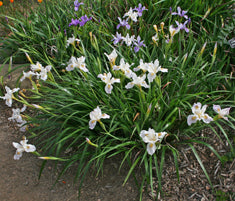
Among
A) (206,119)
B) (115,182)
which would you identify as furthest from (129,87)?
(115,182)

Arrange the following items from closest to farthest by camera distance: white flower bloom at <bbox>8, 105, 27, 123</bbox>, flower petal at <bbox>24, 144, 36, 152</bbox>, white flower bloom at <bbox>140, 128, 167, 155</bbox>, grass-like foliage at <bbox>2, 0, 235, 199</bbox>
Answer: white flower bloom at <bbox>140, 128, 167, 155</bbox>, flower petal at <bbox>24, 144, 36, 152</bbox>, grass-like foliage at <bbox>2, 0, 235, 199</bbox>, white flower bloom at <bbox>8, 105, 27, 123</bbox>

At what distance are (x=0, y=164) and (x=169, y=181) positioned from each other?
142 cm

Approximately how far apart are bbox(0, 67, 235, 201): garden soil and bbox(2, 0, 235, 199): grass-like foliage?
0.09 meters

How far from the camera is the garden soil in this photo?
6.17 ft

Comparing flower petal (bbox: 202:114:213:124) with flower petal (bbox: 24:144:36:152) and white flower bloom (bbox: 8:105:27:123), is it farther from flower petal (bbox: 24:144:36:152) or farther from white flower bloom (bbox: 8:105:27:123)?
white flower bloom (bbox: 8:105:27:123)

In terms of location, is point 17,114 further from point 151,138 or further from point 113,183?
point 151,138

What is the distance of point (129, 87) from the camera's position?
1791mm

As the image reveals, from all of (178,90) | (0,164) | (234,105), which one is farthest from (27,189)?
(234,105)

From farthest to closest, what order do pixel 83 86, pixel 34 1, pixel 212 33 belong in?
1. pixel 34 1
2. pixel 212 33
3. pixel 83 86

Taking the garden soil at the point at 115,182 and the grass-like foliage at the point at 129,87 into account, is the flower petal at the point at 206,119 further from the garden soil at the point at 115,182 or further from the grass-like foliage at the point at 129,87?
the garden soil at the point at 115,182

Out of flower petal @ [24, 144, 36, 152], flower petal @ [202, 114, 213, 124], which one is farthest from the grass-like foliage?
flower petal @ [24, 144, 36, 152]

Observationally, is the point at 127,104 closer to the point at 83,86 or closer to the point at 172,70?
the point at 83,86

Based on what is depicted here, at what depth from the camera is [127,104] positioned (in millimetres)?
1992

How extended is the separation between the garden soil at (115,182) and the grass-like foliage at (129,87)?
0.09 meters
